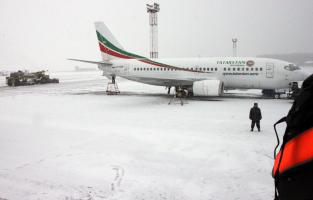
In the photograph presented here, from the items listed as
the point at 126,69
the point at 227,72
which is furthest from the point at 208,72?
the point at 126,69

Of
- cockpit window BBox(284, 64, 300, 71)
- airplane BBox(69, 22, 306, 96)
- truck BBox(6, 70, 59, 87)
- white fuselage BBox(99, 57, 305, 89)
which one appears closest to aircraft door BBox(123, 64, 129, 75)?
airplane BBox(69, 22, 306, 96)

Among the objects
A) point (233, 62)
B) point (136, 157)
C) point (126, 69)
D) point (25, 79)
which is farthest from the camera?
point (25, 79)

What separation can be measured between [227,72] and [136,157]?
645 inches

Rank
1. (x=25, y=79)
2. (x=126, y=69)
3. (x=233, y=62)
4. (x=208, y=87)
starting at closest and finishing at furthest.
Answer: (x=208, y=87) < (x=233, y=62) < (x=126, y=69) < (x=25, y=79)

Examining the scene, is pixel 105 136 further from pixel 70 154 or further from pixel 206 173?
pixel 206 173

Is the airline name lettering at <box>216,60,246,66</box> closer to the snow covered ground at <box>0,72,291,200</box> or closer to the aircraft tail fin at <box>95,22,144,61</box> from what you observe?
the snow covered ground at <box>0,72,291,200</box>

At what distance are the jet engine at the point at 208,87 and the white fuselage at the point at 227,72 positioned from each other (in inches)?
41.4

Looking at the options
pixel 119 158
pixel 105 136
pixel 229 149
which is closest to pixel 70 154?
pixel 119 158

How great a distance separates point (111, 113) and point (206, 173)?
1047 centimetres

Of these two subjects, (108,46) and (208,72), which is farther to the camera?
(108,46)

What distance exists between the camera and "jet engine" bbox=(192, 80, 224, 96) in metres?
21.9

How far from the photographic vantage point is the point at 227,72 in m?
23.3

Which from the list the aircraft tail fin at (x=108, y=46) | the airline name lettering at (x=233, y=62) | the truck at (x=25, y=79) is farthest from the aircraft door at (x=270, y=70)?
the truck at (x=25, y=79)

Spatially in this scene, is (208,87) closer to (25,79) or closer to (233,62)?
(233,62)
